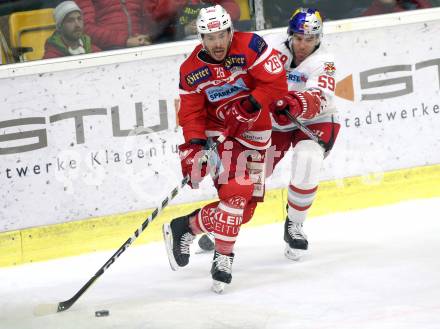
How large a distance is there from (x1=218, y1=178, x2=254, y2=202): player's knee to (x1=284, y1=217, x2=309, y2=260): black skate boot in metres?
0.60

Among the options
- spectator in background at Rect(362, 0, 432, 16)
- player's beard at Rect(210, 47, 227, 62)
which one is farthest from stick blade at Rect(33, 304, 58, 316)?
spectator in background at Rect(362, 0, 432, 16)

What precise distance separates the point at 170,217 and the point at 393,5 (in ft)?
5.95

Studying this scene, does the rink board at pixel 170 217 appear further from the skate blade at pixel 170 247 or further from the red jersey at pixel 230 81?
the red jersey at pixel 230 81

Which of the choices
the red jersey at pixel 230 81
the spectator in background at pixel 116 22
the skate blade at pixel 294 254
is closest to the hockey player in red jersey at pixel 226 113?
the red jersey at pixel 230 81

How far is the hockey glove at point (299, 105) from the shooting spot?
4656 mm

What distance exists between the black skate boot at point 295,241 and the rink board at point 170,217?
2.30 feet

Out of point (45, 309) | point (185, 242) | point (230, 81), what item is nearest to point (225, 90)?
point (230, 81)

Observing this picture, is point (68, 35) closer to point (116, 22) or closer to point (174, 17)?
point (116, 22)

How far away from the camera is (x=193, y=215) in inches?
189

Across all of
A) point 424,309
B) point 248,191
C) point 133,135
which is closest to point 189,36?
point 133,135

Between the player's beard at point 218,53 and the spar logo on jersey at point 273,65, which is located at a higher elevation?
the player's beard at point 218,53

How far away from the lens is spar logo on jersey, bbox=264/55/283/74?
A: 4484mm

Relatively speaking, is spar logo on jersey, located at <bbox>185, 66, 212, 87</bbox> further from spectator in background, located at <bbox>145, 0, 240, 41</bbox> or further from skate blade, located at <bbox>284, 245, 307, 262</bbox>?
spectator in background, located at <bbox>145, 0, 240, 41</bbox>

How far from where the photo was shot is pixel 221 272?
14.7ft
